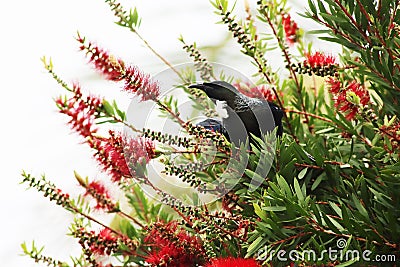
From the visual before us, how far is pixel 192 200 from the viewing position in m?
0.46

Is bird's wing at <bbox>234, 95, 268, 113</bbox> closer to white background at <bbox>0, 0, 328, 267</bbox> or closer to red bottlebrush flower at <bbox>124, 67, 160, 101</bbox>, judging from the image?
red bottlebrush flower at <bbox>124, 67, 160, 101</bbox>

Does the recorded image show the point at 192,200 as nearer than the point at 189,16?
Answer: Yes

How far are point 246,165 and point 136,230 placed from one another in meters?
0.20

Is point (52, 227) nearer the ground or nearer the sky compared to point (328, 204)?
nearer the sky

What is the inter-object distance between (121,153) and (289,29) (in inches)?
9.0

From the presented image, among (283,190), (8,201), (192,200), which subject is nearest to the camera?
(283,190)

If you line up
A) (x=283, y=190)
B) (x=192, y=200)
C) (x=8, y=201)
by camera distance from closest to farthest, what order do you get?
(x=283, y=190) → (x=192, y=200) → (x=8, y=201)

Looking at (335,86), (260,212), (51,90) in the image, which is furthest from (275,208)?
(51,90)

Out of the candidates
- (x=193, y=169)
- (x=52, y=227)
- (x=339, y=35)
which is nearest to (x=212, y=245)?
(x=193, y=169)

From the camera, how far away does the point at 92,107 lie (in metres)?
0.43

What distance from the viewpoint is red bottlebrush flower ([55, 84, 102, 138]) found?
0.43m

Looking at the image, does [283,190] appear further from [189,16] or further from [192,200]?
[189,16]

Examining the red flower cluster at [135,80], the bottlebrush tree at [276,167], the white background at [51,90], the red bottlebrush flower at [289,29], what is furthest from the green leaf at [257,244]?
the white background at [51,90]

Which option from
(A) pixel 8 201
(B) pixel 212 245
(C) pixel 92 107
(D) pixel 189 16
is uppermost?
(D) pixel 189 16
